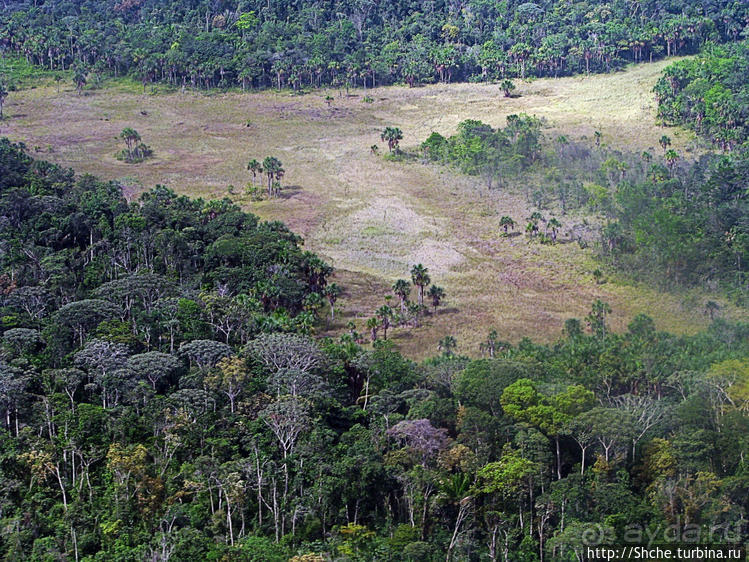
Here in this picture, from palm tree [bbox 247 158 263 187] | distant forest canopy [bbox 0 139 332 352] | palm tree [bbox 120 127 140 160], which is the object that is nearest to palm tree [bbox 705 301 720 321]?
distant forest canopy [bbox 0 139 332 352]

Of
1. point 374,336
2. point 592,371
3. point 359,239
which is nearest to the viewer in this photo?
point 592,371

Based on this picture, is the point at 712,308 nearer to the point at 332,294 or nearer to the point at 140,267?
the point at 332,294

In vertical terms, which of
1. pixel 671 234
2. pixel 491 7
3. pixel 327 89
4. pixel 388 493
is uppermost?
pixel 491 7

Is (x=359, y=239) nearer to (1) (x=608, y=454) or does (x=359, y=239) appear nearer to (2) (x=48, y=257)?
(2) (x=48, y=257)

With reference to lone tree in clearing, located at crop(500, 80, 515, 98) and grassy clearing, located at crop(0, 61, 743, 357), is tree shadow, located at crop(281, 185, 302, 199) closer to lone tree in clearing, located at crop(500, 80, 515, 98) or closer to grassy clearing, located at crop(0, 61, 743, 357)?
grassy clearing, located at crop(0, 61, 743, 357)

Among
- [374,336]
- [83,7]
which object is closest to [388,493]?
[374,336]

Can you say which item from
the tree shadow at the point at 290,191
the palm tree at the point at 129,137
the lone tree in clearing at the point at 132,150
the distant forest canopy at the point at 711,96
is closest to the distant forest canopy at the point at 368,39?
the distant forest canopy at the point at 711,96

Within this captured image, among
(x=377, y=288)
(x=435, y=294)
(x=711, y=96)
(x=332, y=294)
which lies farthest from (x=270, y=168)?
(x=711, y=96)
